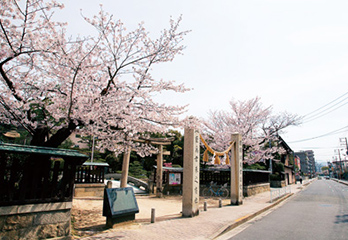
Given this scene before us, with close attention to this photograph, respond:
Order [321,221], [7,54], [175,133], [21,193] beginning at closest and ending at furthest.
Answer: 1. [21,193]
2. [7,54]
3. [321,221]
4. [175,133]

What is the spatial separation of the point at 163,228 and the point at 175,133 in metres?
31.0

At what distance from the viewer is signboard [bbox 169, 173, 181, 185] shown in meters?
18.7

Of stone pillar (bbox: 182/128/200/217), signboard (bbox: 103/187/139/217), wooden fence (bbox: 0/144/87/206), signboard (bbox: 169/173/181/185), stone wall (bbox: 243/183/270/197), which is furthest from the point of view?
signboard (bbox: 169/173/181/185)

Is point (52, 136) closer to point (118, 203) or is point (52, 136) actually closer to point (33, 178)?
point (33, 178)

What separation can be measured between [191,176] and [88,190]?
922 cm

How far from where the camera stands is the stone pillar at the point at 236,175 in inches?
534

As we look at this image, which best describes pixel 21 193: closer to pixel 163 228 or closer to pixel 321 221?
pixel 163 228

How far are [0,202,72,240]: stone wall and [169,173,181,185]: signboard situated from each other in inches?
519

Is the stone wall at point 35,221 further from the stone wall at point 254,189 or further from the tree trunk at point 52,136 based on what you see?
the stone wall at point 254,189

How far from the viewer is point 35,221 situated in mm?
5457

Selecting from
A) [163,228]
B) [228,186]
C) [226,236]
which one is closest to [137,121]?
[163,228]

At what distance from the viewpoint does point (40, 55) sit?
7051mm

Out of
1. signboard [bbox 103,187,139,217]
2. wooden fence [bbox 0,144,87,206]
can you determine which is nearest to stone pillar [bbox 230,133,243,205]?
signboard [bbox 103,187,139,217]

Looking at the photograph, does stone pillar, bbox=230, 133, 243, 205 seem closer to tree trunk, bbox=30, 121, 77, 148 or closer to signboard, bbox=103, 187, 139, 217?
signboard, bbox=103, 187, 139, 217
